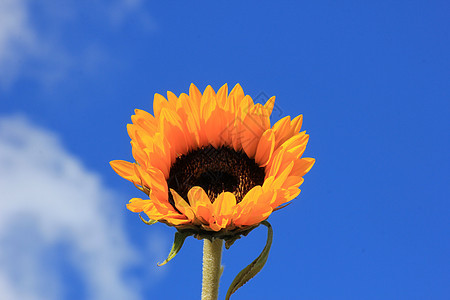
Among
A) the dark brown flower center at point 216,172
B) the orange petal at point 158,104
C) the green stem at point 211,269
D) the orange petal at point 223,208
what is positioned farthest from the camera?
the dark brown flower center at point 216,172

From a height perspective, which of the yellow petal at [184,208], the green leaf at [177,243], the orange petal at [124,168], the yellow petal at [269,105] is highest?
the yellow petal at [269,105]

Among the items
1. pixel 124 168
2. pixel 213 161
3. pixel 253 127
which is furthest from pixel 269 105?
pixel 124 168

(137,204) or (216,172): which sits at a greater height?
(216,172)

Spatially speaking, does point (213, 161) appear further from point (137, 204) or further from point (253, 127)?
point (137, 204)

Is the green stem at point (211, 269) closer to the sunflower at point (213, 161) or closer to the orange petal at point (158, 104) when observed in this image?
the sunflower at point (213, 161)

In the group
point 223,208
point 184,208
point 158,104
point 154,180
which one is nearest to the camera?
point 223,208

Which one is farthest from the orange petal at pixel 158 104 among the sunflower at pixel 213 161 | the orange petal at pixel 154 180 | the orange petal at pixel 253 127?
the orange petal at pixel 253 127

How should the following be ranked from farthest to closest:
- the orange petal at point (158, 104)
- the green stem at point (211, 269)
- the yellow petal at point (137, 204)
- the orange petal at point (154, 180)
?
1. the orange petal at point (158, 104)
2. the green stem at point (211, 269)
3. the orange petal at point (154, 180)
4. the yellow petal at point (137, 204)
